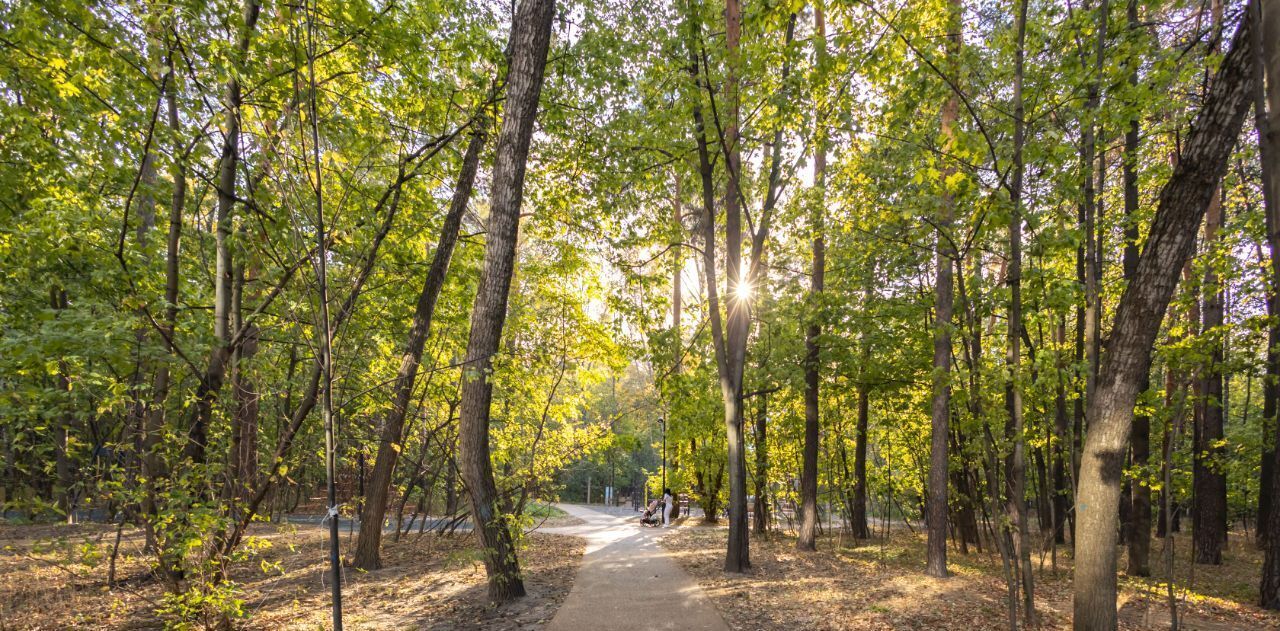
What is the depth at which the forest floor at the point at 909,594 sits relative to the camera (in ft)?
20.4

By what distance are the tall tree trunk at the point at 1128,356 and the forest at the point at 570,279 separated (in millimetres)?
27

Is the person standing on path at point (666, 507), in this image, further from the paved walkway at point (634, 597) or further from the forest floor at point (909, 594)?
the paved walkway at point (634, 597)

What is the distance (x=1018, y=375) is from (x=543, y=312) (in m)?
6.96

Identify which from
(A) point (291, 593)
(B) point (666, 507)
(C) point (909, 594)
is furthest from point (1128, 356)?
(B) point (666, 507)

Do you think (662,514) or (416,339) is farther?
(662,514)

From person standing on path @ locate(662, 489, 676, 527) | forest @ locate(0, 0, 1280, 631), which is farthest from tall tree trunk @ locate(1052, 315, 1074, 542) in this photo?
person standing on path @ locate(662, 489, 676, 527)

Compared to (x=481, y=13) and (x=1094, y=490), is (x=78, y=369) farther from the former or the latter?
(x=1094, y=490)

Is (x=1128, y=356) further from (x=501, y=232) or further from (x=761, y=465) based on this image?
(x=761, y=465)

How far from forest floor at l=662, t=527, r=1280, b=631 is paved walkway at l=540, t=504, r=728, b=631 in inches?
13.7

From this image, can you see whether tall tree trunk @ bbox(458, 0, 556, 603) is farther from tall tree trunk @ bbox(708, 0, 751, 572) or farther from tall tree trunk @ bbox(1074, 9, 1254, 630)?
tall tree trunk @ bbox(1074, 9, 1254, 630)

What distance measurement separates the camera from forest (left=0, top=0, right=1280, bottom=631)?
4.35 meters

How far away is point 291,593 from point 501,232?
5768 millimetres

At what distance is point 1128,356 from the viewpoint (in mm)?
4547

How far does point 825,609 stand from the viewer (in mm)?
6508
